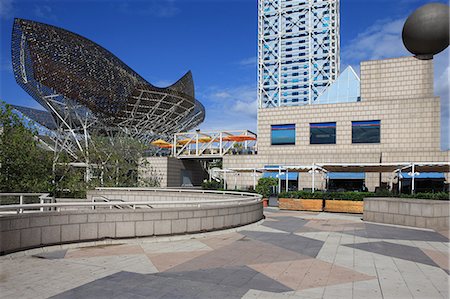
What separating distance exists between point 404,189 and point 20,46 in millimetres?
54001

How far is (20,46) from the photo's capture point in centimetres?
5219

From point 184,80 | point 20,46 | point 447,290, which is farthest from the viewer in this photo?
point 184,80

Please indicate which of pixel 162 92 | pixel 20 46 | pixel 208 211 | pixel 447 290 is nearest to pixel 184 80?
pixel 162 92

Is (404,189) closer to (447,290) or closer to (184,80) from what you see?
(447,290)

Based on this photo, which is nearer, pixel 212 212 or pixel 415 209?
pixel 212 212

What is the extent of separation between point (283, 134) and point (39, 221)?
126ft

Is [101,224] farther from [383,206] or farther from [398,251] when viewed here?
[383,206]

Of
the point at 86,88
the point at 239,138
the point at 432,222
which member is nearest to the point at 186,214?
the point at 432,222

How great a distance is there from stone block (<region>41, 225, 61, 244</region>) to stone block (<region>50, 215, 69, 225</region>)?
0.35ft

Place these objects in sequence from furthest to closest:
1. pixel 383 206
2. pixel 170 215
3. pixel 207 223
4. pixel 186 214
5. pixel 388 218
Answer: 1. pixel 383 206
2. pixel 388 218
3. pixel 207 223
4. pixel 186 214
5. pixel 170 215

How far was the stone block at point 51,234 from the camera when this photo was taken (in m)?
9.65

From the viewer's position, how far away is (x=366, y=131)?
137 ft

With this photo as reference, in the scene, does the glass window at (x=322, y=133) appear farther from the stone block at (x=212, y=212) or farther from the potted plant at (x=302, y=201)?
the stone block at (x=212, y=212)

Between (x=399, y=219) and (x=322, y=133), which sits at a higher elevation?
(x=322, y=133)
